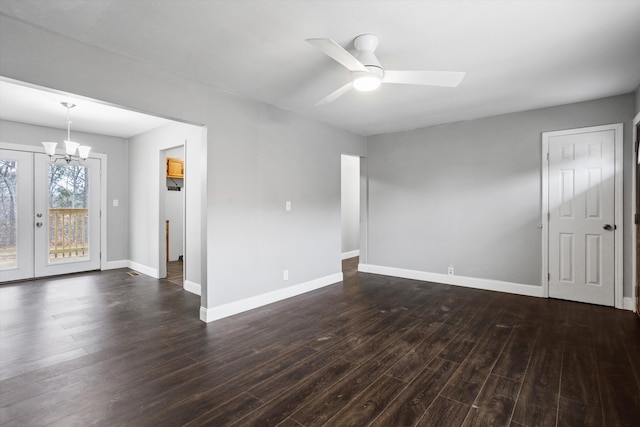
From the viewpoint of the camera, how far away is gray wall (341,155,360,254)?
757 cm

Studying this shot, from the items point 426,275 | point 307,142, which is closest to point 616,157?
point 426,275

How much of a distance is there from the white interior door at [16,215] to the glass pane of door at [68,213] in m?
0.28

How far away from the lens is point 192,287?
446 cm

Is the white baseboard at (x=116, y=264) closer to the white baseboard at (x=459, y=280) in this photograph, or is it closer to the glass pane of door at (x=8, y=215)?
the glass pane of door at (x=8, y=215)

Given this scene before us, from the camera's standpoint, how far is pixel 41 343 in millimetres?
2789

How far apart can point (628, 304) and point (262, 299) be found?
437 cm

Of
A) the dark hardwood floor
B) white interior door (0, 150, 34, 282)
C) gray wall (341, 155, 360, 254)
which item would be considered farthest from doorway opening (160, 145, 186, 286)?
gray wall (341, 155, 360, 254)

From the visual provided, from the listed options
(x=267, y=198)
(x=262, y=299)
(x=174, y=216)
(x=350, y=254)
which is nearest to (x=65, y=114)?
(x=174, y=216)

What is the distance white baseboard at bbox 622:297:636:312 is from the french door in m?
8.10

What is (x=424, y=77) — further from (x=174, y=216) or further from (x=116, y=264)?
(x=116, y=264)

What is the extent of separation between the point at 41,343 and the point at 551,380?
4.18 metres

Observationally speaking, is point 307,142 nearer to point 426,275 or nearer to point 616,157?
point 426,275

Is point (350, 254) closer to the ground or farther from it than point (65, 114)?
closer to the ground

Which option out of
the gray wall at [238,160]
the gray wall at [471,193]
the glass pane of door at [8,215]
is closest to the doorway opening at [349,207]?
the gray wall at [471,193]
